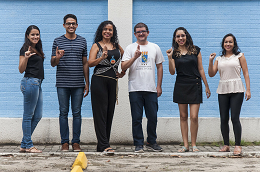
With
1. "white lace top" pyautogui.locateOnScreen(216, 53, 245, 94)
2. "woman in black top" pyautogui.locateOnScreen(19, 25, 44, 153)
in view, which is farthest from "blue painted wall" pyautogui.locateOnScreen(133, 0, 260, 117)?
"woman in black top" pyautogui.locateOnScreen(19, 25, 44, 153)

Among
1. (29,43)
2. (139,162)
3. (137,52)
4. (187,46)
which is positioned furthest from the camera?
(187,46)

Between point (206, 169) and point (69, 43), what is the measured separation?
2945 mm

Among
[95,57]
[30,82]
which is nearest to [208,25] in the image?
[95,57]

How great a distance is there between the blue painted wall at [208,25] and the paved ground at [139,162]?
188cm

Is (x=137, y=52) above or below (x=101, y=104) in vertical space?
above

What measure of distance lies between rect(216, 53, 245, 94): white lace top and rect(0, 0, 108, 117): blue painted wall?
271 centimetres

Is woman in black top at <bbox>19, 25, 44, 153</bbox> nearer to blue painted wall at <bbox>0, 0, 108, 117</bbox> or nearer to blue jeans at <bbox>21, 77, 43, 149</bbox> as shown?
blue jeans at <bbox>21, 77, 43, 149</bbox>

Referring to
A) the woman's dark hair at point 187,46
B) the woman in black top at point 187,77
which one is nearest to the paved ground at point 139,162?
the woman in black top at point 187,77

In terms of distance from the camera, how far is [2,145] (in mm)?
6758

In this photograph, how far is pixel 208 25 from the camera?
23.3 ft

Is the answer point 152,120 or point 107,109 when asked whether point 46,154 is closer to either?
point 107,109

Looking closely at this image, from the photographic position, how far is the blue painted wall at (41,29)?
6.98 m

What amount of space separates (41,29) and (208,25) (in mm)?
3460

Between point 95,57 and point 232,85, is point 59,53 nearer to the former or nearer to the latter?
point 95,57
